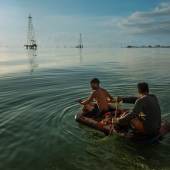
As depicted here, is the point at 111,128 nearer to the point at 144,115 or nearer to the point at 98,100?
the point at 144,115

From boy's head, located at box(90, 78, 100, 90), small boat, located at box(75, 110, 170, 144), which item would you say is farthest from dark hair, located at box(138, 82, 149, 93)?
boy's head, located at box(90, 78, 100, 90)

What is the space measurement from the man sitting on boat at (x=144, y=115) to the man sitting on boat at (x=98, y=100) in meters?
2.16

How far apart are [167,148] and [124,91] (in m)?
10.3

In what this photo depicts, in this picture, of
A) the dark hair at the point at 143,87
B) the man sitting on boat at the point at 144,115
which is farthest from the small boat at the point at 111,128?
the dark hair at the point at 143,87

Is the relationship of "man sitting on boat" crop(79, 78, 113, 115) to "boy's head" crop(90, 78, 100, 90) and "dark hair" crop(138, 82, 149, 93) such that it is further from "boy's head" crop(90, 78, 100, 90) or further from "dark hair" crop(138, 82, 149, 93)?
"dark hair" crop(138, 82, 149, 93)

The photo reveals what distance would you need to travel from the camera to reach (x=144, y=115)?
34.0 ft

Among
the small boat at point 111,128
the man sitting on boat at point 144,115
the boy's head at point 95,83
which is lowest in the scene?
the small boat at point 111,128

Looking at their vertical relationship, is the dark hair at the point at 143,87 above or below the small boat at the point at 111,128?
above

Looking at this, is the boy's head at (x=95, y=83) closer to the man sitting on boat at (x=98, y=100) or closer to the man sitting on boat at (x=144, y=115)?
the man sitting on boat at (x=98, y=100)

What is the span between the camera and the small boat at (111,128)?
10907mm

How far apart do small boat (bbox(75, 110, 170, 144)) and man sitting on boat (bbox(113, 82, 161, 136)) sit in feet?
0.81

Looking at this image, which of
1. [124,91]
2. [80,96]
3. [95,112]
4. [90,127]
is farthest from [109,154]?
[124,91]

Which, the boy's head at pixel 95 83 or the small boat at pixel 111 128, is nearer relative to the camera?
the small boat at pixel 111 128

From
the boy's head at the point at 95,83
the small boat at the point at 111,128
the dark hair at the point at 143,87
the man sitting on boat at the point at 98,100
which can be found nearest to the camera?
the dark hair at the point at 143,87
